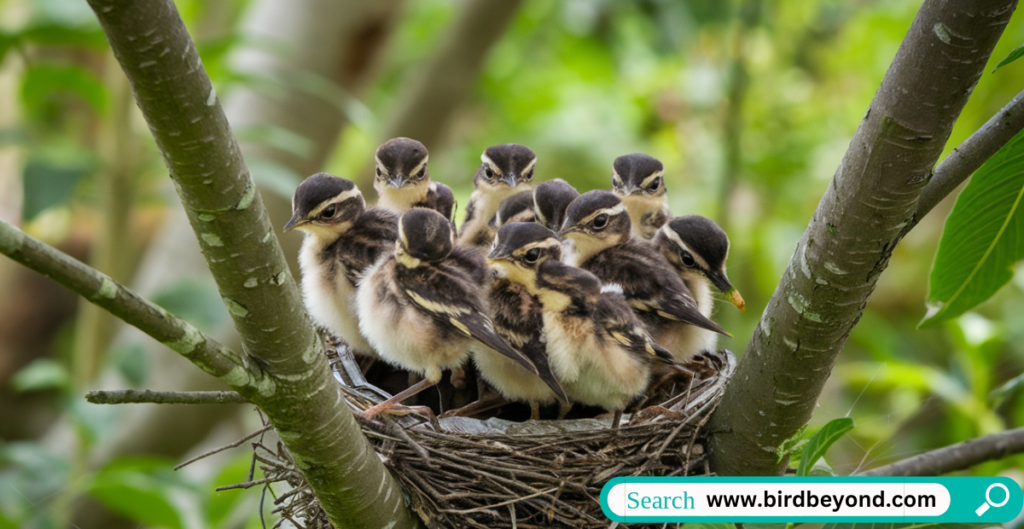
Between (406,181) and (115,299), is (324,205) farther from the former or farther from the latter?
(115,299)

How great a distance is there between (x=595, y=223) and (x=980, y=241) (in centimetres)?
109

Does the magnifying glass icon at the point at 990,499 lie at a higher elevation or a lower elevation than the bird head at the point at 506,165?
lower

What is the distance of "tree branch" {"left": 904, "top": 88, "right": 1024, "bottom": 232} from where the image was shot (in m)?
1.55

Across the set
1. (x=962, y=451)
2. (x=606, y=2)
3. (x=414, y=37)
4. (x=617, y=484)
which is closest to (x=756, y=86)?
(x=606, y=2)

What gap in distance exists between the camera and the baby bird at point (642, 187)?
3088 mm

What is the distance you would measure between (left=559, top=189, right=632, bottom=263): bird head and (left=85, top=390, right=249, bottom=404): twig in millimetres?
1429

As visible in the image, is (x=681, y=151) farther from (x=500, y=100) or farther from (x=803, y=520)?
(x=803, y=520)

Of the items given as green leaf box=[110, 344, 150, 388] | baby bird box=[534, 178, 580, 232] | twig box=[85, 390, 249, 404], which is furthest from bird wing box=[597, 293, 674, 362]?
green leaf box=[110, 344, 150, 388]

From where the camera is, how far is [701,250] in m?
2.67

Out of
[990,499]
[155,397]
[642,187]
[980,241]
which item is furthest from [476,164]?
[155,397]

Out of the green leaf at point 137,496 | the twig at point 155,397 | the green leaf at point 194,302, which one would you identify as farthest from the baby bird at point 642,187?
the green leaf at point 137,496

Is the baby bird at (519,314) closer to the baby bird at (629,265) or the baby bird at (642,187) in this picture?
the baby bird at (629,265)

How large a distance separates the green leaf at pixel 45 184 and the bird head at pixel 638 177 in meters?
2.17

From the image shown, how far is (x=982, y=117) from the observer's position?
5602 millimetres
